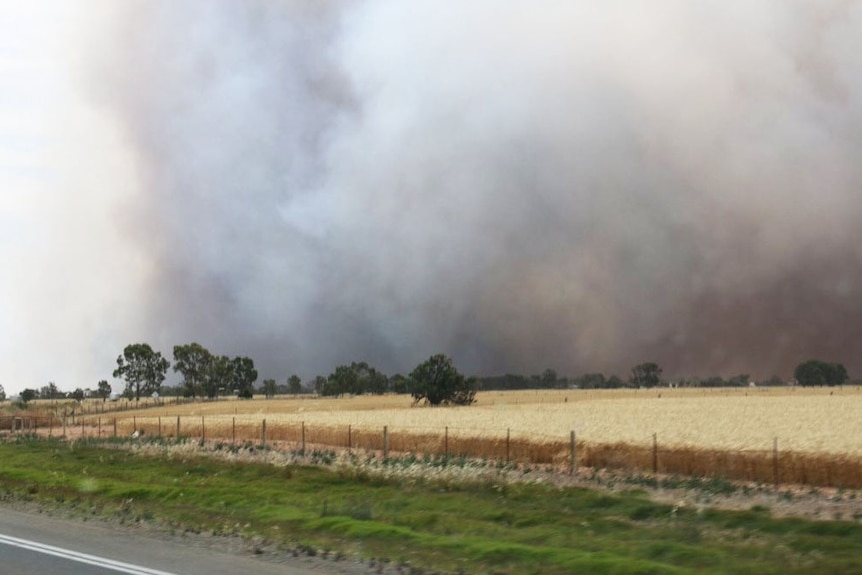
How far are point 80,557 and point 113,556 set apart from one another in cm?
52

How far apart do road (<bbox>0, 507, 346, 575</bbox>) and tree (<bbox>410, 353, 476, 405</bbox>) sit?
101 metres

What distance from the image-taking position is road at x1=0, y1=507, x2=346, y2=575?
13.4 m

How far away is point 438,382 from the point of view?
119m

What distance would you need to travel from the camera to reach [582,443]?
141 feet

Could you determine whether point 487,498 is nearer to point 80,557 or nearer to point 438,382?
point 80,557

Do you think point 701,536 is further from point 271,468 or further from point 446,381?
point 446,381

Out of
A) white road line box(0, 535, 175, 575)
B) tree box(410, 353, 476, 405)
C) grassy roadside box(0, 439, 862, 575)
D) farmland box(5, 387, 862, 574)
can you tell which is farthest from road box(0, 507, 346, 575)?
tree box(410, 353, 476, 405)

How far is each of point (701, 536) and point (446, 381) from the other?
100m

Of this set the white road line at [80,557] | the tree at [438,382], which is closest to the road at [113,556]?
the white road line at [80,557]

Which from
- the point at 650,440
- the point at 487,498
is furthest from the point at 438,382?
the point at 487,498

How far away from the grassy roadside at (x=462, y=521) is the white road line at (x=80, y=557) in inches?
138

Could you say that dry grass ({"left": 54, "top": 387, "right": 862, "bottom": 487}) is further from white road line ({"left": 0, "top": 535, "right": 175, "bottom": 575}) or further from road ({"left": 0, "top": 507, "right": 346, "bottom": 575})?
white road line ({"left": 0, "top": 535, "right": 175, "bottom": 575})

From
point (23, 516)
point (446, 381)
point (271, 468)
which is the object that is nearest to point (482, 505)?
point (23, 516)

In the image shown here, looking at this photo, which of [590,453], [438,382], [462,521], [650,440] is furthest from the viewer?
[438,382]
